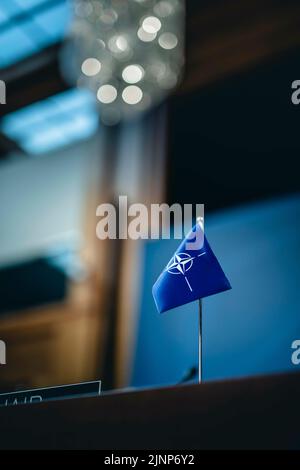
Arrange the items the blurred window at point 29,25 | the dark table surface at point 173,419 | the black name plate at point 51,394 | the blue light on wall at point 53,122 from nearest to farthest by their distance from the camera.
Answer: the dark table surface at point 173,419
the black name plate at point 51,394
the blurred window at point 29,25
the blue light on wall at point 53,122

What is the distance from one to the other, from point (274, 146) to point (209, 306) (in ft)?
6.21

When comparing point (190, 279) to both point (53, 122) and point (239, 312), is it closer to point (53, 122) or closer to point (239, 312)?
point (239, 312)

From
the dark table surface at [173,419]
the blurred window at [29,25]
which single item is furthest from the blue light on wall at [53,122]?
the dark table surface at [173,419]

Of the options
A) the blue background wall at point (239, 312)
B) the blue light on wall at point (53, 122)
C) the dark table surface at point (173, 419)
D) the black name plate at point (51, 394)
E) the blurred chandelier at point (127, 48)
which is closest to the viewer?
the dark table surface at point (173, 419)

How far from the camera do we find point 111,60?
3.34 meters

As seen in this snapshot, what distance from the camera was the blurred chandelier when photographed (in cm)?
325

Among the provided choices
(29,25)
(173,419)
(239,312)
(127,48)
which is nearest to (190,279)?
(173,419)

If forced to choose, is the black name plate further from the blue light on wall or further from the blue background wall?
the blue light on wall

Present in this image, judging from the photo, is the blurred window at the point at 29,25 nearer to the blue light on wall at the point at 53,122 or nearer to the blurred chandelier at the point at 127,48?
the blue light on wall at the point at 53,122

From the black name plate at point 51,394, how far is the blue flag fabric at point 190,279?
23 centimetres

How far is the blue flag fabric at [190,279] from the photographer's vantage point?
137cm

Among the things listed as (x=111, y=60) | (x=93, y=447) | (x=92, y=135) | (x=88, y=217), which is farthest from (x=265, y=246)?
(x=92, y=135)

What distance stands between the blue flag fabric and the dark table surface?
0.29 metres

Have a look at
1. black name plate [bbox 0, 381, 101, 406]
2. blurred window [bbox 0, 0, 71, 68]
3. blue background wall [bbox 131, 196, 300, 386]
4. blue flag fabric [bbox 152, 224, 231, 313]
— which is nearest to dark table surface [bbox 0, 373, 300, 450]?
black name plate [bbox 0, 381, 101, 406]
